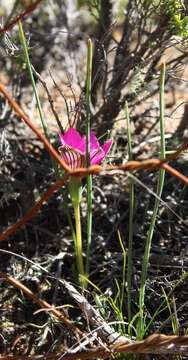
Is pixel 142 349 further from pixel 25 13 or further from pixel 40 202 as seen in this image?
pixel 25 13

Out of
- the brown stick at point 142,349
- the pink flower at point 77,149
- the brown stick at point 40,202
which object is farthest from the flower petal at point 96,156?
the brown stick at point 142,349

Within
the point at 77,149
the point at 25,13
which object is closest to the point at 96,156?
the point at 77,149

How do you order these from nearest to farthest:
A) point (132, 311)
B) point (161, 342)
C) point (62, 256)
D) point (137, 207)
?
point (161, 342) < point (132, 311) < point (62, 256) < point (137, 207)

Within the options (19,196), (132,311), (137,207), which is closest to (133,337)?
(132,311)

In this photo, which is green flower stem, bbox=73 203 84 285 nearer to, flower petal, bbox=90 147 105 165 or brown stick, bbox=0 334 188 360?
flower petal, bbox=90 147 105 165

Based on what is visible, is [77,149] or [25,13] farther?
[77,149]

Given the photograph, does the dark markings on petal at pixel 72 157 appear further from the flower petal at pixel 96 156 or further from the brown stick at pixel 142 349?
the brown stick at pixel 142 349

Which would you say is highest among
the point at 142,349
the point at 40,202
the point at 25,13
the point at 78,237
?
the point at 25,13

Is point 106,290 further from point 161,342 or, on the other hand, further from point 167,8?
point 167,8
